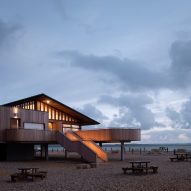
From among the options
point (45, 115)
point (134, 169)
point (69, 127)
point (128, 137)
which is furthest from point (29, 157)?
point (134, 169)

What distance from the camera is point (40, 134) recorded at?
33.0 metres

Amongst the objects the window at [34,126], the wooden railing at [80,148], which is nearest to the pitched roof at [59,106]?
the window at [34,126]

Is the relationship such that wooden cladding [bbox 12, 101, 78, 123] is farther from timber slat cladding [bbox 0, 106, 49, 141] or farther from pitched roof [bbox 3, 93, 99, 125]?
timber slat cladding [bbox 0, 106, 49, 141]

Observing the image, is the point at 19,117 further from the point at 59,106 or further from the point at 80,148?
the point at 59,106

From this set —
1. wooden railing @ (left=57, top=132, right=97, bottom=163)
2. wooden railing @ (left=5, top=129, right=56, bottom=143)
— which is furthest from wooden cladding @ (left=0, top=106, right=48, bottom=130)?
wooden railing @ (left=57, top=132, right=97, bottom=163)

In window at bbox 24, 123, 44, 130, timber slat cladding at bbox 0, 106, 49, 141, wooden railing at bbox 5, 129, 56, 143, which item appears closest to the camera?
wooden railing at bbox 5, 129, 56, 143

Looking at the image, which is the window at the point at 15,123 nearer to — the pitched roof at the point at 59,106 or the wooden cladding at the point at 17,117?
the wooden cladding at the point at 17,117

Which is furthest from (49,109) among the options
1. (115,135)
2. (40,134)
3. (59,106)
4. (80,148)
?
(80,148)

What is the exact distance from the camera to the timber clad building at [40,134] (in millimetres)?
31812

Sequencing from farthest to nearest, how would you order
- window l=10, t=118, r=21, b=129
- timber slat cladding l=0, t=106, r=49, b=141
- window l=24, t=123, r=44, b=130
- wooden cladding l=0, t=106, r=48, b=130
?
window l=24, t=123, r=44, b=130
window l=10, t=118, r=21, b=129
wooden cladding l=0, t=106, r=48, b=130
timber slat cladding l=0, t=106, r=49, b=141

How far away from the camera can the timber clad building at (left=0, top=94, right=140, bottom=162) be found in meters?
31.8

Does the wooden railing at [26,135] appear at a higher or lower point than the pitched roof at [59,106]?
lower

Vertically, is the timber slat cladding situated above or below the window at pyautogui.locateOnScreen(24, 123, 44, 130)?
above

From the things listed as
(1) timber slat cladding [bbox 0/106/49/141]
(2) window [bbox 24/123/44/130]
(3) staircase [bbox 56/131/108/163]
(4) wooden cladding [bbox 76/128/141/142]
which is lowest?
(3) staircase [bbox 56/131/108/163]
